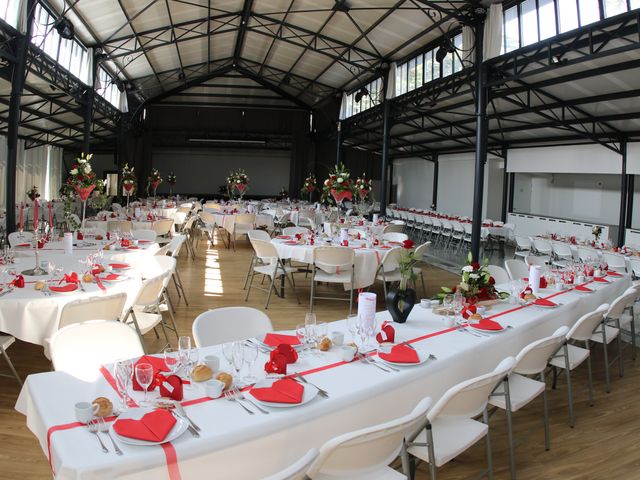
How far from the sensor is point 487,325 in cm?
373

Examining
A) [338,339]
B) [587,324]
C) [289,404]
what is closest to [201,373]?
[289,404]

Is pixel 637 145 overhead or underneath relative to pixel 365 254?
overhead

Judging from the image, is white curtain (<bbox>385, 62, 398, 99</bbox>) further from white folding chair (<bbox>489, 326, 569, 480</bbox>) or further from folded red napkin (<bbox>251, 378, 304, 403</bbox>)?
folded red napkin (<bbox>251, 378, 304, 403</bbox>)

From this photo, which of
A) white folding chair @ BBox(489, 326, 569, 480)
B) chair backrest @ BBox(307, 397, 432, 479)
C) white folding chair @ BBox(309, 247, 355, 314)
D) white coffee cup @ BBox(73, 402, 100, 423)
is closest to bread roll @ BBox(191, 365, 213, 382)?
white coffee cup @ BBox(73, 402, 100, 423)

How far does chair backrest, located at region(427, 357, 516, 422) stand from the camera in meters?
2.56

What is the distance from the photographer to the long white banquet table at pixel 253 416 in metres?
1.96

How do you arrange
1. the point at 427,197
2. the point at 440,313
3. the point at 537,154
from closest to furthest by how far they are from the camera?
the point at 440,313, the point at 537,154, the point at 427,197

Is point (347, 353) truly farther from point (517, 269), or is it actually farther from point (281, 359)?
point (517, 269)

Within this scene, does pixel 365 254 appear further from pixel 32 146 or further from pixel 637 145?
pixel 32 146

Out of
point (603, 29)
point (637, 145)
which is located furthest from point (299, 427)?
point (637, 145)

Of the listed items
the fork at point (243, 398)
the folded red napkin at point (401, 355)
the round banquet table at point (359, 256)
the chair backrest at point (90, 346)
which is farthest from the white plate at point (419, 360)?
the round banquet table at point (359, 256)

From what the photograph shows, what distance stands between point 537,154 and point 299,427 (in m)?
16.2

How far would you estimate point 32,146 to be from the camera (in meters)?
20.6

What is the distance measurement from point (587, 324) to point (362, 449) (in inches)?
106
